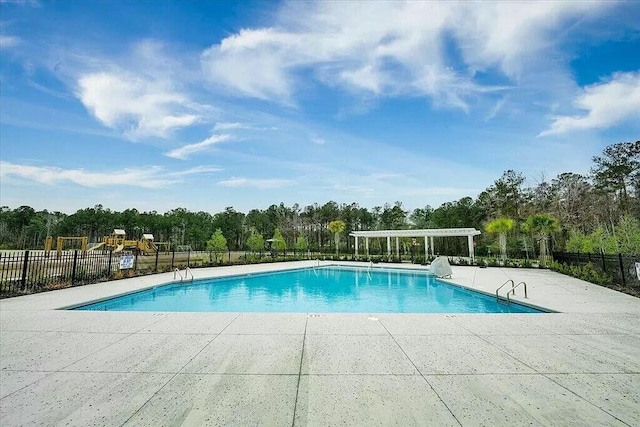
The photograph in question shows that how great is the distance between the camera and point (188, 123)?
16.8m

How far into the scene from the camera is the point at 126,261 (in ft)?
45.1

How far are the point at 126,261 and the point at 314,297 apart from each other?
897 cm

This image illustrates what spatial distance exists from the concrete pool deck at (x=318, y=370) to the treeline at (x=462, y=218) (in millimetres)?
13579

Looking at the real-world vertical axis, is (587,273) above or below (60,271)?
below

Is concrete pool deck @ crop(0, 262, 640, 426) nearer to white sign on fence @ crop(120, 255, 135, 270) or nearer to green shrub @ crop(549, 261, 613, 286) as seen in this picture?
green shrub @ crop(549, 261, 613, 286)

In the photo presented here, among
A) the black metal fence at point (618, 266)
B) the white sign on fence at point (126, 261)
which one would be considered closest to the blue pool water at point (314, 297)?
the white sign on fence at point (126, 261)

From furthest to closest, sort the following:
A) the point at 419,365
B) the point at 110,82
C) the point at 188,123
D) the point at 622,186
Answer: the point at 622,186
the point at 188,123
the point at 110,82
the point at 419,365

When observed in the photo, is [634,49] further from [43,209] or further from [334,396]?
[43,209]

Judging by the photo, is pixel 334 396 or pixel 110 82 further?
pixel 110 82

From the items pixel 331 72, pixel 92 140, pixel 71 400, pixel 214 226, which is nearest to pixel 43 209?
pixel 214 226

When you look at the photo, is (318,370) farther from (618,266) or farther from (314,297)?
(618,266)

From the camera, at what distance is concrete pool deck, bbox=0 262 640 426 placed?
2643 mm

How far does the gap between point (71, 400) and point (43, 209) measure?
278ft

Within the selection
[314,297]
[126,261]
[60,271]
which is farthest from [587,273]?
[60,271]
